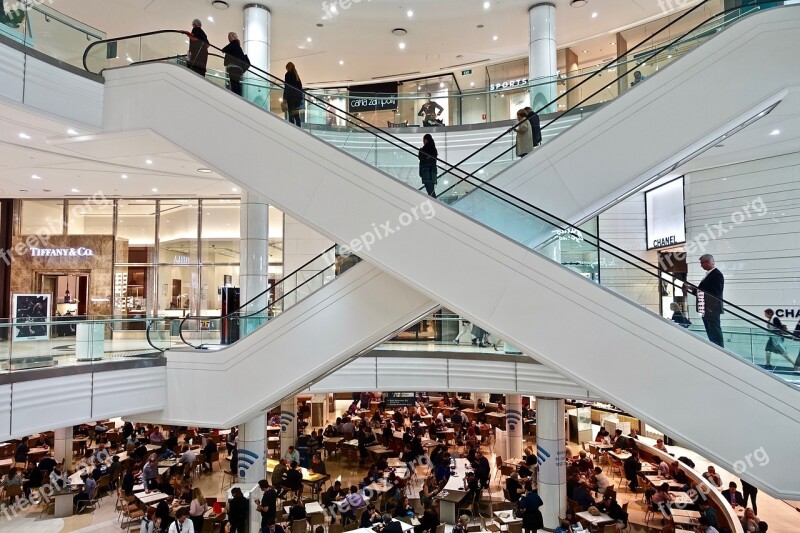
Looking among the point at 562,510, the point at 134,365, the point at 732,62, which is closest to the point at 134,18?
the point at 134,365

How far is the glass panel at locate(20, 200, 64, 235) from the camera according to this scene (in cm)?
1738

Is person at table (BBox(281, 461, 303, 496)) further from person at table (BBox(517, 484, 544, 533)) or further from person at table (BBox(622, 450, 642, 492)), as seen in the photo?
person at table (BBox(622, 450, 642, 492))

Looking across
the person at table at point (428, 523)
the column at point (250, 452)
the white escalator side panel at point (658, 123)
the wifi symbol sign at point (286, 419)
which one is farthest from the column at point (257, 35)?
the person at table at point (428, 523)

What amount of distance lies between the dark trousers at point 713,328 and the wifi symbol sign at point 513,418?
10639 millimetres

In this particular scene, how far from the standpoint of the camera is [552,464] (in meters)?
12.0

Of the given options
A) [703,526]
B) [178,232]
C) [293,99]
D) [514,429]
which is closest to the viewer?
[293,99]

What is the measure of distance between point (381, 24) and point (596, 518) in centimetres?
1352

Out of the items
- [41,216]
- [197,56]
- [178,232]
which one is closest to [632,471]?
[197,56]

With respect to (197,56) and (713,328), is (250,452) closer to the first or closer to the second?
(197,56)

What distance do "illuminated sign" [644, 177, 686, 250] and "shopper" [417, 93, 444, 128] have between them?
6852 mm

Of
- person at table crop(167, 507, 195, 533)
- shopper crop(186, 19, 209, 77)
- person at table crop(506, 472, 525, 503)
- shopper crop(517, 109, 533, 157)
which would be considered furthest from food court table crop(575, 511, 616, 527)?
shopper crop(186, 19, 209, 77)

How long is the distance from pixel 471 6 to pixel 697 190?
7671mm

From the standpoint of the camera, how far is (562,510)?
11922mm

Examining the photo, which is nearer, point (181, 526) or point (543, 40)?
point (181, 526)
